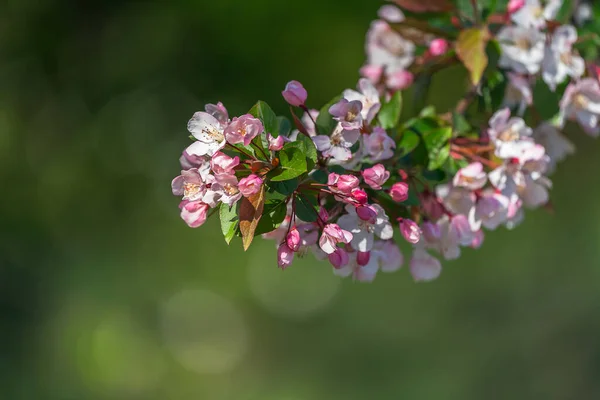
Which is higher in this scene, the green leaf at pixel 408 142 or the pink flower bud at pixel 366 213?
the pink flower bud at pixel 366 213

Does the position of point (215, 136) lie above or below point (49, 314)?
above

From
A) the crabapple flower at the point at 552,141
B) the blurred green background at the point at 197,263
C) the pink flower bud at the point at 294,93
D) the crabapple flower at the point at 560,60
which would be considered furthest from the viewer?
the blurred green background at the point at 197,263

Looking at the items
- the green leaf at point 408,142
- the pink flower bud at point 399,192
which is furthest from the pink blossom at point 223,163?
the green leaf at point 408,142

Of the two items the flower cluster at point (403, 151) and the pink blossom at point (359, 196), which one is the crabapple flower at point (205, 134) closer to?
the flower cluster at point (403, 151)

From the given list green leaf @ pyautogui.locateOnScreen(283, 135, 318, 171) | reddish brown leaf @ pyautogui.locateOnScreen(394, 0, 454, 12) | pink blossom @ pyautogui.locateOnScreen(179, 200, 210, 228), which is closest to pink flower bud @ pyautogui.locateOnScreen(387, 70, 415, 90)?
reddish brown leaf @ pyautogui.locateOnScreen(394, 0, 454, 12)

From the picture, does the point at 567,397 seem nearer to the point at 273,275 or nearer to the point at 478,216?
the point at 273,275

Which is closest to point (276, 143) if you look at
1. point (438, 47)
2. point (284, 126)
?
point (284, 126)

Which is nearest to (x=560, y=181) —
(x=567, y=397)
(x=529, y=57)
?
(x=567, y=397)

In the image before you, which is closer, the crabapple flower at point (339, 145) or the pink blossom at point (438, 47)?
the crabapple flower at point (339, 145)
